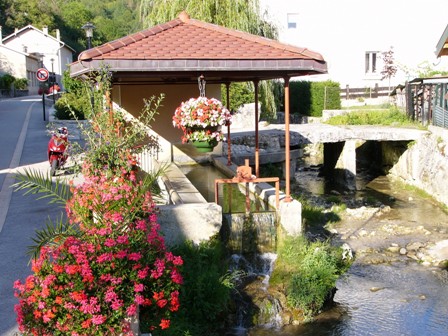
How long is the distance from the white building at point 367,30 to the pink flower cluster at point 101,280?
84.0 feet

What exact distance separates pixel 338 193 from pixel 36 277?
1362 cm

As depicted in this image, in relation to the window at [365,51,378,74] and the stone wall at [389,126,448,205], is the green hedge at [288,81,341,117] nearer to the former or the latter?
the window at [365,51,378,74]

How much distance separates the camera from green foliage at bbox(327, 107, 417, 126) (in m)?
21.9

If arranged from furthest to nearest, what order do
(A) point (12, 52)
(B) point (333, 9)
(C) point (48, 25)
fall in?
1. (C) point (48, 25)
2. (A) point (12, 52)
3. (B) point (333, 9)

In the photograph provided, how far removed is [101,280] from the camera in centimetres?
492

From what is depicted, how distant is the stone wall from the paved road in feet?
35.0

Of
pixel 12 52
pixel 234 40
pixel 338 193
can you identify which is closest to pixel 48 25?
pixel 12 52

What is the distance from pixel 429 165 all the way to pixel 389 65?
44.0 feet

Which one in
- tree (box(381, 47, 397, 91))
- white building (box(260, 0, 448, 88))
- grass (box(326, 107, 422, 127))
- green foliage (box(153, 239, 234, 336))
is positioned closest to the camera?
green foliage (box(153, 239, 234, 336))

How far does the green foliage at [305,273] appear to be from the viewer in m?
7.85

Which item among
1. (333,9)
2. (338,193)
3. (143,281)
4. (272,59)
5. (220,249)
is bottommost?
(338,193)

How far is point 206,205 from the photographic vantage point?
804cm

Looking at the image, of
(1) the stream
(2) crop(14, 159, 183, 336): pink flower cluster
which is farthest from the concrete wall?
(2) crop(14, 159, 183, 336): pink flower cluster

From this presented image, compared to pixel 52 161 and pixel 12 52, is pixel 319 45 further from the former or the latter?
pixel 12 52
